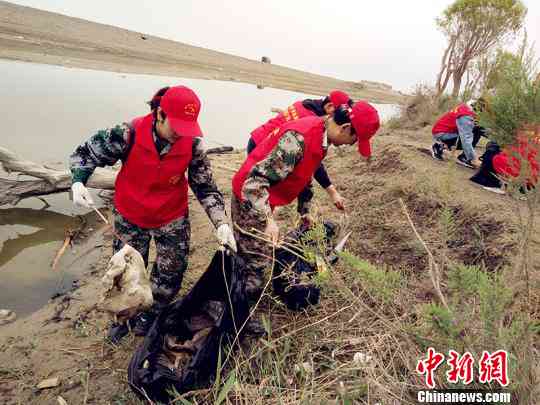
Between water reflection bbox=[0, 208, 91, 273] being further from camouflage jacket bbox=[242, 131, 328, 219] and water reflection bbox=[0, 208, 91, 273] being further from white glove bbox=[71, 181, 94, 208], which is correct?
camouflage jacket bbox=[242, 131, 328, 219]

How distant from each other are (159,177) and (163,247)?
596mm

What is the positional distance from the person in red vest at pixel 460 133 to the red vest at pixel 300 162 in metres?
3.94

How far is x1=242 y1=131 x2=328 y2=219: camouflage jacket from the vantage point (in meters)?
2.21

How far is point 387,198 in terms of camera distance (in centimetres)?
480

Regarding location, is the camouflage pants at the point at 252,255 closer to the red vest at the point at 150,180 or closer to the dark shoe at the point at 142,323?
the red vest at the point at 150,180

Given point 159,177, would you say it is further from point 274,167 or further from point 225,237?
point 274,167

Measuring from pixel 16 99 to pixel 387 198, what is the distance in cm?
875

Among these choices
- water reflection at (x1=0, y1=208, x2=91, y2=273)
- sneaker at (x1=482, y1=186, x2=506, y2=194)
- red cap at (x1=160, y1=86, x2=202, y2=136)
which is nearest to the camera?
red cap at (x1=160, y1=86, x2=202, y2=136)

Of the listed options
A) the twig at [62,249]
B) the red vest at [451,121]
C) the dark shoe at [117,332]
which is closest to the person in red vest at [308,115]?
the dark shoe at [117,332]

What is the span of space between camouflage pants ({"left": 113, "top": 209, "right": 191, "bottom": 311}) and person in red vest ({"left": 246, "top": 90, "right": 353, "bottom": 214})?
1.06m

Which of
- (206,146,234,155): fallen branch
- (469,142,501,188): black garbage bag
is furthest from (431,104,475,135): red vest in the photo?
(206,146,234,155): fallen branch

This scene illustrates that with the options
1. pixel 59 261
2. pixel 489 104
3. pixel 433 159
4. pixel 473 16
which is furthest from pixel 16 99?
pixel 473 16

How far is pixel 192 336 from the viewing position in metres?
2.37

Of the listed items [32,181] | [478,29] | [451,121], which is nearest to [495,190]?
[451,121]
